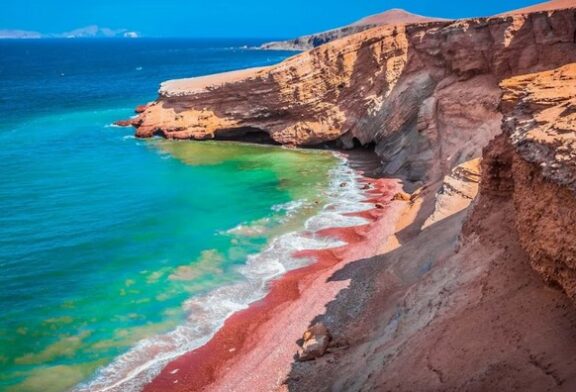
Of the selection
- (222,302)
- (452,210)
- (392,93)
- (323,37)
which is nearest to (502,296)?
(452,210)

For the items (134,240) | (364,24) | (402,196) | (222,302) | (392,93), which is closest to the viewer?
(222,302)

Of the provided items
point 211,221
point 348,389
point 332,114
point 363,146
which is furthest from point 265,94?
point 348,389

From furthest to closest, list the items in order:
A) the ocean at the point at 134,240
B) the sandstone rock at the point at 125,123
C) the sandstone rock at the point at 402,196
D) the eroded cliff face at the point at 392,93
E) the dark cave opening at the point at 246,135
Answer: the sandstone rock at the point at 125,123
the dark cave opening at the point at 246,135
the sandstone rock at the point at 402,196
the eroded cliff face at the point at 392,93
the ocean at the point at 134,240

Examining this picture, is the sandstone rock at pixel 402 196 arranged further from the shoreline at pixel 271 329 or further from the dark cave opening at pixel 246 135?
the dark cave opening at pixel 246 135

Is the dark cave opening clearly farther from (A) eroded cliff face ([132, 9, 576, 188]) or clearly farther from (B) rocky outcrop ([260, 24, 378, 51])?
(B) rocky outcrop ([260, 24, 378, 51])

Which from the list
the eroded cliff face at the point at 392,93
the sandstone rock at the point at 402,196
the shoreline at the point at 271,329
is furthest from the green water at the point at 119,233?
the sandstone rock at the point at 402,196

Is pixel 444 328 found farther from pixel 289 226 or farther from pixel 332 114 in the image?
pixel 332 114

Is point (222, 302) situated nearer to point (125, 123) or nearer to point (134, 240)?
point (134, 240)
